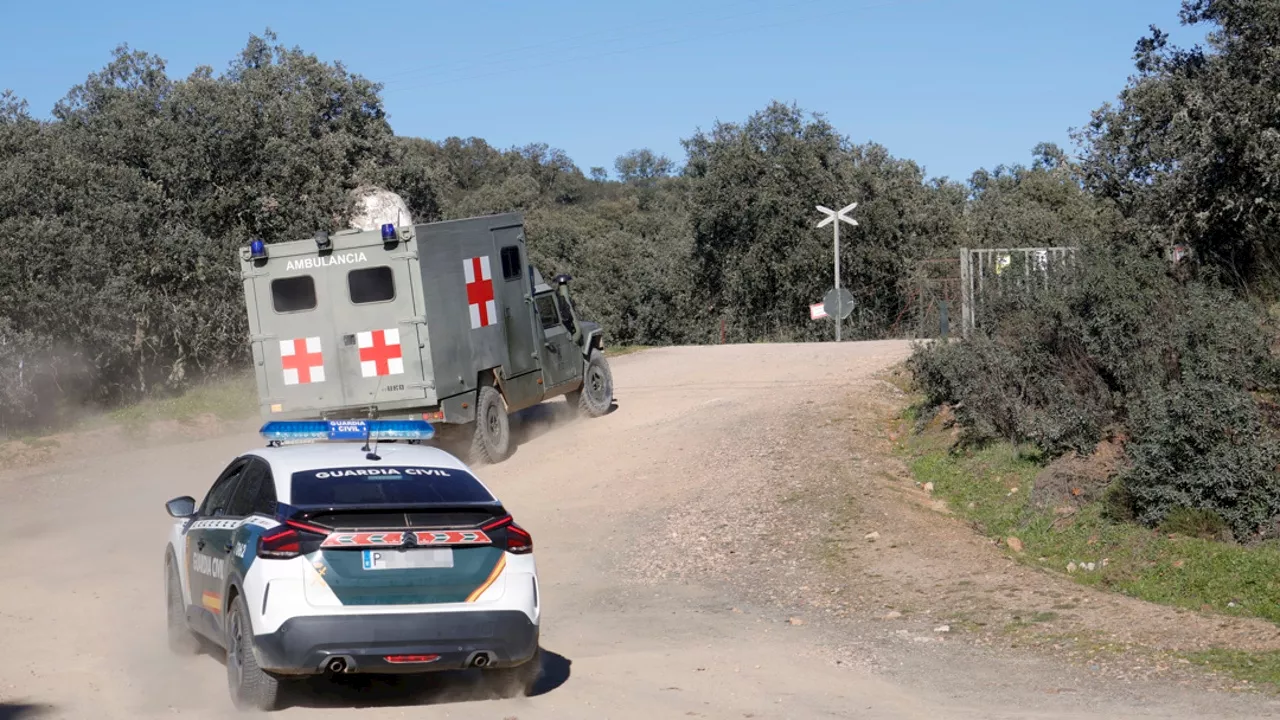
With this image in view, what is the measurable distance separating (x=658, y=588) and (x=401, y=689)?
3939 mm

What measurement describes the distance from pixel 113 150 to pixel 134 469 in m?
9.52

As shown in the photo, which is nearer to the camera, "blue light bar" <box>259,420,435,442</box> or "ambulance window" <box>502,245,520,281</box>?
"blue light bar" <box>259,420,435,442</box>

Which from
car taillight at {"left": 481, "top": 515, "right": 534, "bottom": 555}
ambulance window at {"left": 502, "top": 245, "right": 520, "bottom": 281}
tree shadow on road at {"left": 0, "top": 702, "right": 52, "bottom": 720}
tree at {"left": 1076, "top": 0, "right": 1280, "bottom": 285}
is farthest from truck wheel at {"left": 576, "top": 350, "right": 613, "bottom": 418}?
tree shadow on road at {"left": 0, "top": 702, "right": 52, "bottom": 720}

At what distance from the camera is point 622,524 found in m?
14.2

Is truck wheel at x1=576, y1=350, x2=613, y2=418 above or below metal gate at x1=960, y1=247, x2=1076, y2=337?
below

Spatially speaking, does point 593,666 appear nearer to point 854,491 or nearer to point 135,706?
point 135,706

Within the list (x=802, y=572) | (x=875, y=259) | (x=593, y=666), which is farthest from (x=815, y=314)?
(x=593, y=666)

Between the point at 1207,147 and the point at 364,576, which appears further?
the point at 1207,147

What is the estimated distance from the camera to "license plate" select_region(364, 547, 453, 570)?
7.36 metres

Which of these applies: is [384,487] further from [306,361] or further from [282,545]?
[306,361]

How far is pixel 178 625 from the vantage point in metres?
9.38

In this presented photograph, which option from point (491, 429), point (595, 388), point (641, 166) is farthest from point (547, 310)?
point (641, 166)

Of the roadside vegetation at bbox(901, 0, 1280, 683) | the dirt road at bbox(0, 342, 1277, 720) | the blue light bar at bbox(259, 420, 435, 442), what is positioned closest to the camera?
the dirt road at bbox(0, 342, 1277, 720)

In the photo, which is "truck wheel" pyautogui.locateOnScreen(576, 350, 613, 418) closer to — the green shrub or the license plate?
the green shrub
